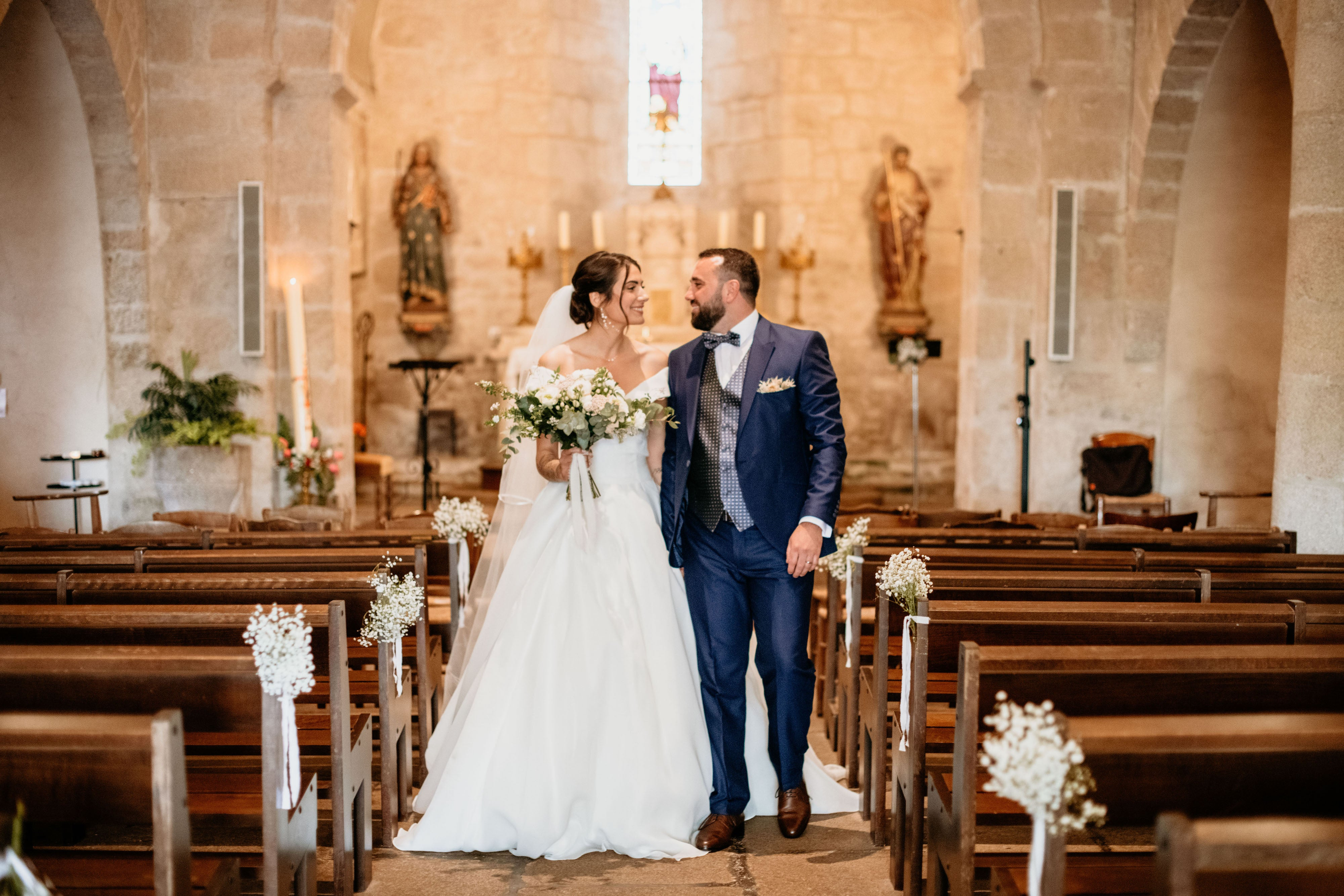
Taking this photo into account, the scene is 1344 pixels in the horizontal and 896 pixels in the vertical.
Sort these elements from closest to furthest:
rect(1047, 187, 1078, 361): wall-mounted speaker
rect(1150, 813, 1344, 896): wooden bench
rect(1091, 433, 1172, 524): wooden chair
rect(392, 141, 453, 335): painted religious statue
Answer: rect(1150, 813, 1344, 896): wooden bench → rect(1091, 433, 1172, 524): wooden chair → rect(1047, 187, 1078, 361): wall-mounted speaker → rect(392, 141, 453, 335): painted religious statue

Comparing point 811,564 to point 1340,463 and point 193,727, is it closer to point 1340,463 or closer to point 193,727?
point 193,727

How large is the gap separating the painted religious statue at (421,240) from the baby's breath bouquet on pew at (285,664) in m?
9.43

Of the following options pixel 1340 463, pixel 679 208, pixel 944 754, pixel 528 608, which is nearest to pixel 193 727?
pixel 528 608

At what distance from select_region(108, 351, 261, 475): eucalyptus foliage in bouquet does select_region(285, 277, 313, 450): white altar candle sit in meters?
0.30

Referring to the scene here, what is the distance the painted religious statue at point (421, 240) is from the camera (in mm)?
11445

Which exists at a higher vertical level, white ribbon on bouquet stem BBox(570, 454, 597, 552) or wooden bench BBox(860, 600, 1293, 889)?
white ribbon on bouquet stem BBox(570, 454, 597, 552)

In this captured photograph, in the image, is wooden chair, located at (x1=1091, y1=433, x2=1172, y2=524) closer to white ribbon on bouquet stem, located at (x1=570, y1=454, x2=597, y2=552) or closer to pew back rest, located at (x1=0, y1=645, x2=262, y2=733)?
white ribbon on bouquet stem, located at (x1=570, y1=454, x2=597, y2=552)

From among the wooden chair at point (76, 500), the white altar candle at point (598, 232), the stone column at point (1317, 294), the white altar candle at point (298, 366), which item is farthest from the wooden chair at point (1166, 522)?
the white altar candle at point (598, 232)

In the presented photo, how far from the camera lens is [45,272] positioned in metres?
7.93

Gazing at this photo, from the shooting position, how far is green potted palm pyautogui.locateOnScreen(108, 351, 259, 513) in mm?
7484

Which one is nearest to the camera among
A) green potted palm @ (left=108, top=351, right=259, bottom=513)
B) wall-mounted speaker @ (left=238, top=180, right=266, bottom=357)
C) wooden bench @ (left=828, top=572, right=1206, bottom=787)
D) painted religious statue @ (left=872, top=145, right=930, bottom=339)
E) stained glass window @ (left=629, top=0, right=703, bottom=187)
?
wooden bench @ (left=828, top=572, right=1206, bottom=787)

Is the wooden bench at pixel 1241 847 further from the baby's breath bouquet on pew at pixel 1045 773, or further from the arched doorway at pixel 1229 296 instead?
the arched doorway at pixel 1229 296

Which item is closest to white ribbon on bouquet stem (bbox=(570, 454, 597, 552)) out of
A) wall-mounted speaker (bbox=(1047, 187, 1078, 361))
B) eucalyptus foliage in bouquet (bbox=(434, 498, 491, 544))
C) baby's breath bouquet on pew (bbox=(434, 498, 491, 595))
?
baby's breath bouquet on pew (bbox=(434, 498, 491, 595))

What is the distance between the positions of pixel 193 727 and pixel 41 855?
37 cm
